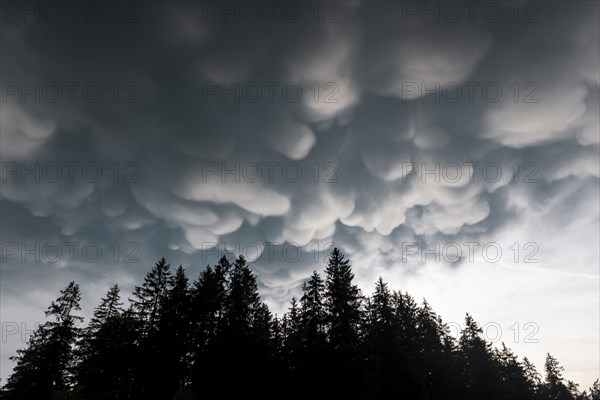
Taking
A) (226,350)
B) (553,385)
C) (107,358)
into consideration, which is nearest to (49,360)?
(107,358)

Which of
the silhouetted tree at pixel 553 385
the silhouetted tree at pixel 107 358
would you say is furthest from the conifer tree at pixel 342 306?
the silhouetted tree at pixel 553 385

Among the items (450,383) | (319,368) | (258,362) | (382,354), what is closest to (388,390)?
(382,354)

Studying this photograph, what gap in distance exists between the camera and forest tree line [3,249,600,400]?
114 ft

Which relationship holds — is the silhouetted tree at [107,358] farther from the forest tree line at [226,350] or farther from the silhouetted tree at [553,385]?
the silhouetted tree at [553,385]

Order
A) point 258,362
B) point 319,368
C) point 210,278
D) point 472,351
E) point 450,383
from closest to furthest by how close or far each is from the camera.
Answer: point 319,368 < point 258,362 < point 210,278 < point 450,383 < point 472,351

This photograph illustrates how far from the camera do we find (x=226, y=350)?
36062mm

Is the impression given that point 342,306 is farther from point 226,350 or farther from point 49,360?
point 49,360

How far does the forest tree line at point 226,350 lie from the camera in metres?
34.7

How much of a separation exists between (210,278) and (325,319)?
16622 mm

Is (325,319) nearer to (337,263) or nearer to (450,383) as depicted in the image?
(337,263)

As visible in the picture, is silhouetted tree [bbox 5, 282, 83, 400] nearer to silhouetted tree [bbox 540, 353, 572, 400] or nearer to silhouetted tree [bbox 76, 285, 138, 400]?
silhouetted tree [bbox 76, 285, 138, 400]

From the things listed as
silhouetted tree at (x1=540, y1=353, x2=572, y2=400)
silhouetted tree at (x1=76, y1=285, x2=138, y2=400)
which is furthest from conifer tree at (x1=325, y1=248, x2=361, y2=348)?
silhouetted tree at (x1=540, y1=353, x2=572, y2=400)

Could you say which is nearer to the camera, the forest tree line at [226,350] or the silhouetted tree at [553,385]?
the forest tree line at [226,350]

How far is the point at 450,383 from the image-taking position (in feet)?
165
